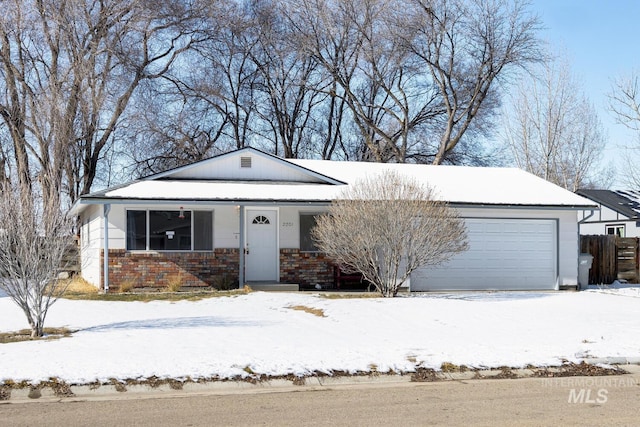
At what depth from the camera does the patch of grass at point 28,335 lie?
10.9 meters

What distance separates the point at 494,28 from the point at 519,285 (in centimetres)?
1840

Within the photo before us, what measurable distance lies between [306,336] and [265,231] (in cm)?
876

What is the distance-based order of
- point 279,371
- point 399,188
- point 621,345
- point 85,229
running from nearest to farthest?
1. point 279,371
2. point 621,345
3. point 399,188
4. point 85,229

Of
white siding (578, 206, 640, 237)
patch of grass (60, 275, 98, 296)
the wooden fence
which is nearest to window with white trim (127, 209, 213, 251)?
patch of grass (60, 275, 98, 296)

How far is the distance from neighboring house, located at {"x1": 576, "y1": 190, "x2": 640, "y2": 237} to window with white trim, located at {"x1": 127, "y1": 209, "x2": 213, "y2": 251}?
17822mm

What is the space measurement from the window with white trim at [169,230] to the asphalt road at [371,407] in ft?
37.6

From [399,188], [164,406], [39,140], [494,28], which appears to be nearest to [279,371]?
[164,406]

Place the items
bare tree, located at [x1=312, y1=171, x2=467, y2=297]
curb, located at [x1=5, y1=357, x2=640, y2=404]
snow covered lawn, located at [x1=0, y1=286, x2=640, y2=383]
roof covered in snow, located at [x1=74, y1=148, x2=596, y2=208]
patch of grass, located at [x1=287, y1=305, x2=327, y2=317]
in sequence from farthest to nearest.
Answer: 1. roof covered in snow, located at [x1=74, y1=148, x2=596, y2=208]
2. bare tree, located at [x1=312, y1=171, x2=467, y2=297]
3. patch of grass, located at [x1=287, y1=305, x2=327, y2=317]
4. snow covered lawn, located at [x1=0, y1=286, x2=640, y2=383]
5. curb, located at [x1=5, y1=357, x2=640, y2=404]

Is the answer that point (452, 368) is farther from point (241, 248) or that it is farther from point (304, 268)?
point (304, 268)

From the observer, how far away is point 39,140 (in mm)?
28438

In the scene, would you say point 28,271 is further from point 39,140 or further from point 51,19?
point 51,19

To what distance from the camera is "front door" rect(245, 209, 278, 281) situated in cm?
1983

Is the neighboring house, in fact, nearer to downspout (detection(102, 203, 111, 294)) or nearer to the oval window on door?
the oval window on door

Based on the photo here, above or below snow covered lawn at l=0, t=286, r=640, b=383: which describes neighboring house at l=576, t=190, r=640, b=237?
above
